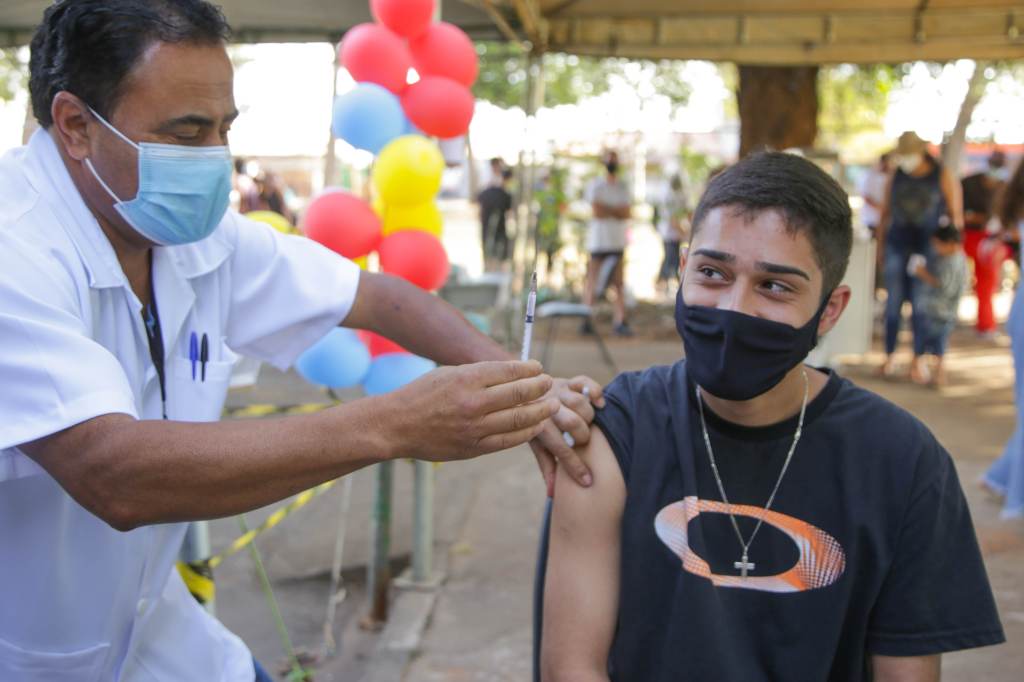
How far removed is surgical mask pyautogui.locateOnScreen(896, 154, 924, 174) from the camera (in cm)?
768

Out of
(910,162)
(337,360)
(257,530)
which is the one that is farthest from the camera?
(910,162)

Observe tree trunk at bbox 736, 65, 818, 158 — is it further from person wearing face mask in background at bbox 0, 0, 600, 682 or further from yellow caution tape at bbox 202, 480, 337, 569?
person wearing face mask in background at bbox 0, 0, 600, 682

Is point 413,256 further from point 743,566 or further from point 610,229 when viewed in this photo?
point 610,229

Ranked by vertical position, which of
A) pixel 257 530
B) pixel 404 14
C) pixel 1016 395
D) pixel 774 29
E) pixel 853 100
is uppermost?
pixel 853 100

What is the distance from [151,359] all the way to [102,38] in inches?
21.6

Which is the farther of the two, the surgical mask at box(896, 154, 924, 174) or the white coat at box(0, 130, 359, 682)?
the surgical mask at box(896, 154, 924, 174)

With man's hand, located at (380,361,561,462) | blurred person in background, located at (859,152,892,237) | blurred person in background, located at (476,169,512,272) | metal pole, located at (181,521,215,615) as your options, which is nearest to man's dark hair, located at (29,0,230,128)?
man's hand, located at (380,361,561,462)

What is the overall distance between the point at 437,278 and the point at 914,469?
2.48 metres

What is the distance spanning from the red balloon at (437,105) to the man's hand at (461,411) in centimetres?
275

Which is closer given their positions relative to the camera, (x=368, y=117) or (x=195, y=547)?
(x=195, y=547)

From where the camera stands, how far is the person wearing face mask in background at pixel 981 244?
10.4 metres

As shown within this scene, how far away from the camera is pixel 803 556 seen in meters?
1.75

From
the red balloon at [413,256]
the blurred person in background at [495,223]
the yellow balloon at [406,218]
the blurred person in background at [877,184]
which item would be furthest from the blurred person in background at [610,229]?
the red balloon at [413,256]

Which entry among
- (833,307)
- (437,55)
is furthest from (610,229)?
(833,307)
